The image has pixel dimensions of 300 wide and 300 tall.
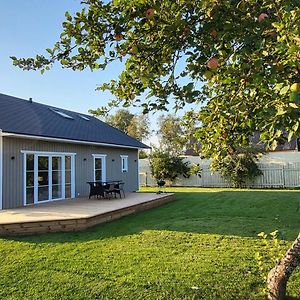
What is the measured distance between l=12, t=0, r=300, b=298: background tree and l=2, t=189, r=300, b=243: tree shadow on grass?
541 centimetres

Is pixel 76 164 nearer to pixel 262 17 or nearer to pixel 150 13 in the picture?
pixel 150 13

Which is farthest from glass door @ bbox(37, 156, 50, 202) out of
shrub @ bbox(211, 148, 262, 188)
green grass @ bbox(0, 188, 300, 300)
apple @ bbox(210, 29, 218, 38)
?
apple @ bbox(210, 29, 218, 38)

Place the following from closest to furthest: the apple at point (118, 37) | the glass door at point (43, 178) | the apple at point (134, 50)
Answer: the apple at point (134, 50) → the apple at point (118, 37) → the glass door at point (43, 178)

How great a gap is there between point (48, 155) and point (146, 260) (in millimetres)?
9290

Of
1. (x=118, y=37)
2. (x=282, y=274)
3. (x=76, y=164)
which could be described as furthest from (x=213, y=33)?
(x=76, y=164)

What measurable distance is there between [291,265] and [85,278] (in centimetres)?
305

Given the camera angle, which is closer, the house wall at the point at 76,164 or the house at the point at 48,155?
the house wall at the point at 76,164

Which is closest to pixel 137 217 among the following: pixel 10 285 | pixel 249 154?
pixel 10 285

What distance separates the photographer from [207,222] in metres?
9.63

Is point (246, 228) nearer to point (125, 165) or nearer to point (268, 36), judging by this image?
point (268, 36)

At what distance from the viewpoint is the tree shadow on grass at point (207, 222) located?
27.0 feet

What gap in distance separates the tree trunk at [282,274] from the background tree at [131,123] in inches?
1597

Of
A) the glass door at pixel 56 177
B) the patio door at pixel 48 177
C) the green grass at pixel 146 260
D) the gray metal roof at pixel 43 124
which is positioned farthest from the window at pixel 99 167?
the green grass at pixel 146 260

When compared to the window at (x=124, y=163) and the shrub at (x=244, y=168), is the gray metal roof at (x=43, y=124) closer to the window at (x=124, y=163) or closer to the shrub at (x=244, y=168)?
the window at (x=124, y=163)
